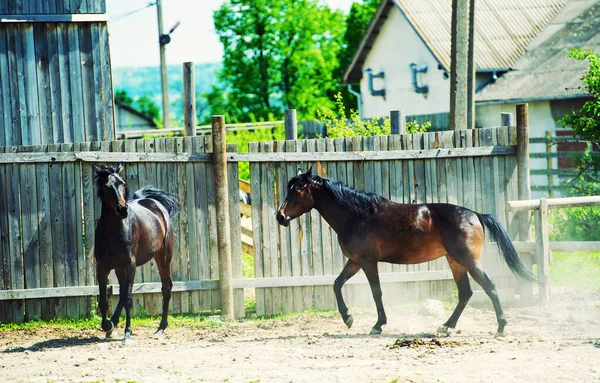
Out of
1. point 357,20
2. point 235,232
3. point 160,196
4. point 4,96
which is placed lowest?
point 235,232

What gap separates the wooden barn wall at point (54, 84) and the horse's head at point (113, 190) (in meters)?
3.52

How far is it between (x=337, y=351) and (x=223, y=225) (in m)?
2.83

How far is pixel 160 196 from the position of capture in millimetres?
10359

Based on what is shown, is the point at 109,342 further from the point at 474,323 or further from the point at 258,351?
the point at 474,323

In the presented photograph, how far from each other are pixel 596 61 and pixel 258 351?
8.49 meters

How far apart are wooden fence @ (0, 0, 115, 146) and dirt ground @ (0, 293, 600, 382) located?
3.44m

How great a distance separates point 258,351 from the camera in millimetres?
8547

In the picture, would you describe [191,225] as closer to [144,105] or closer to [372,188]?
[372,188]

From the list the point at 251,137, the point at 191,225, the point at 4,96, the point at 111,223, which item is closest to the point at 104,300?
the point at 111,223

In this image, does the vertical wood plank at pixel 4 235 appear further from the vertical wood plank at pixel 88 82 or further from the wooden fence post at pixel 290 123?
the wooden fence post at pixel 290 123

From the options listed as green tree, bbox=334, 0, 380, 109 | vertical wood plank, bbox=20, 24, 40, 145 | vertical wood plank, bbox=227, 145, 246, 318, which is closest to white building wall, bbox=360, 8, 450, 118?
green tree, bbox=334, 0, 380, 109

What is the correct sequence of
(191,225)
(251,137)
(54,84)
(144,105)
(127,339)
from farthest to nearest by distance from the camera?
(144,105)
(251,137)
(54,84)
(191,225)
(127,339)

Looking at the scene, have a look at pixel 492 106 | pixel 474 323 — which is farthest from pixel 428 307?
pixel 492 106

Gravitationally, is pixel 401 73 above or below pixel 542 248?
above
